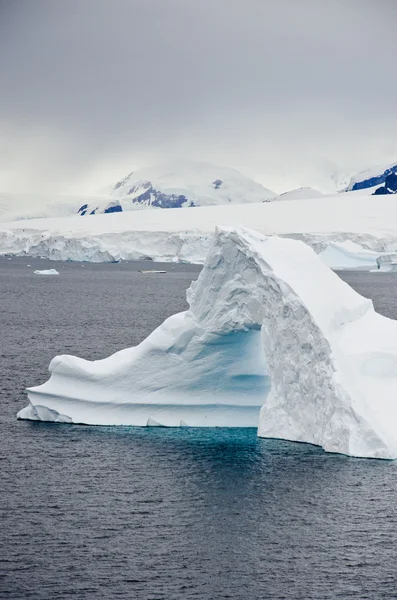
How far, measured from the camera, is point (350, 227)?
339 ft

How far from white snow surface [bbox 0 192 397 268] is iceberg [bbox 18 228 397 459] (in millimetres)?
64637

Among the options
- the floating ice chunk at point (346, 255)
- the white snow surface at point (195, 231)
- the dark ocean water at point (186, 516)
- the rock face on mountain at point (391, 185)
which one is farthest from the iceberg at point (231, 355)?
the rock face on mountain at point (391, 185)

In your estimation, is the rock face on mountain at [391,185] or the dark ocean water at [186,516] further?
the rock face on mountain at [391,185]

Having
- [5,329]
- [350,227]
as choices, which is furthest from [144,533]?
[350,227]

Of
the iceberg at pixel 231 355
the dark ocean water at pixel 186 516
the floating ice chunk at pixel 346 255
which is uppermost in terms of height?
the iceberg at pixel 231 355

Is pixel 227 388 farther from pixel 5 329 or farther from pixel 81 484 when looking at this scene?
pixel 5 329

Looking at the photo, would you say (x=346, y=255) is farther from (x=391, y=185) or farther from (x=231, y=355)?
(x=391, y=185)

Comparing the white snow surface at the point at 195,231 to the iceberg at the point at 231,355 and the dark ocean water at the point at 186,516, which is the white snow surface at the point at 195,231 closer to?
the iceberg at the point at 231,355

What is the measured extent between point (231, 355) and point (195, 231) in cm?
8497

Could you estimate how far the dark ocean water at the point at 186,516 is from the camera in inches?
503

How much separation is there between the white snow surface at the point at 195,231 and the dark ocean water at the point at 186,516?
2666 inches

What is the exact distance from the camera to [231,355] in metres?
21.2

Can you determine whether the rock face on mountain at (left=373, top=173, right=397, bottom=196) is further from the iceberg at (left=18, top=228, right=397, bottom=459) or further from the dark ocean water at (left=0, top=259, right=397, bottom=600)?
the dark ocean water at (left=0, top=259, right=397, bottom=600)

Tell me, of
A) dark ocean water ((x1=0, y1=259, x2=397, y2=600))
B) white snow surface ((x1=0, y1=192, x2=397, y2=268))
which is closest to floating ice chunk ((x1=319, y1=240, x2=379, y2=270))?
white snow surface ((x1=0, y1=192, x2=397, y2=268))
